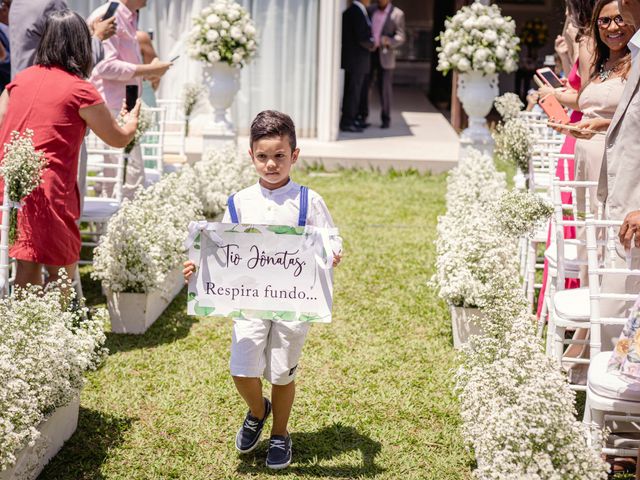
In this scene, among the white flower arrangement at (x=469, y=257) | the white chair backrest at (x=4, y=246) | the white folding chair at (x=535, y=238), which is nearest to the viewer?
the white chair backrest at (x=4, y=246)

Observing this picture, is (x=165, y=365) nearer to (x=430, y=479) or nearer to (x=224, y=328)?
(x=224, y=328)

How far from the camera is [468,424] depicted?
3.62m

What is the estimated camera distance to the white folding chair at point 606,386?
11.0ft

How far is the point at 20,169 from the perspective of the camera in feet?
14.7

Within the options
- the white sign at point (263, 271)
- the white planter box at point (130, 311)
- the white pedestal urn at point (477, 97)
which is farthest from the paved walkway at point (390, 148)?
the white sign at point (263, 271)

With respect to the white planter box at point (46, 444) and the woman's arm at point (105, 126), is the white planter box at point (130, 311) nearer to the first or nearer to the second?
the woman's arm at point (105, 126)

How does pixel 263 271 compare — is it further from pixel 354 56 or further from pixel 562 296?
pixel 354 56

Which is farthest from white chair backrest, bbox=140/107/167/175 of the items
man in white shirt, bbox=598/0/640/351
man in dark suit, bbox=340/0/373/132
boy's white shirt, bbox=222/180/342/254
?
man in dark suit, bbox=340/0/373/132

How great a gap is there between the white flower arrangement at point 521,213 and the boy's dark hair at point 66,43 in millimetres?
2368

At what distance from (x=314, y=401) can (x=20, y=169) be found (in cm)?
187

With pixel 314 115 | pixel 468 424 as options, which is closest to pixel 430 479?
pixel 468 424

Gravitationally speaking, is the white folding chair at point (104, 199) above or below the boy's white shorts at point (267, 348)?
above

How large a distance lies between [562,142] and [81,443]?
3.89m

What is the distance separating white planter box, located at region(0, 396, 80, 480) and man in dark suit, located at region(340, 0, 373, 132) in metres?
9.73
